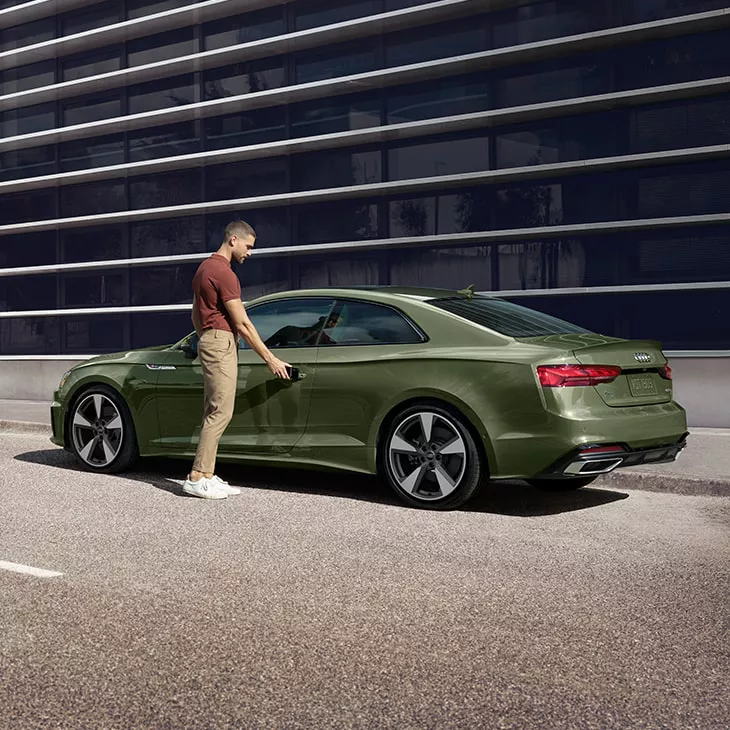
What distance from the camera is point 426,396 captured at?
7555 millimetres

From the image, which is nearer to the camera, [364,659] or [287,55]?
[364,659]

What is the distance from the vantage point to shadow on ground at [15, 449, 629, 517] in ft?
25.8

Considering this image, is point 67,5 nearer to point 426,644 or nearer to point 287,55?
point 287,55

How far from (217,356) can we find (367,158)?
392 inches

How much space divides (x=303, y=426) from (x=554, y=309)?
26.5 feet

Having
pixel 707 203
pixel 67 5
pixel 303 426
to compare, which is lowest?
pixel 303 426

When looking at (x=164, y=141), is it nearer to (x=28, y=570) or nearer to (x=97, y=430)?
(x=97, y=430)

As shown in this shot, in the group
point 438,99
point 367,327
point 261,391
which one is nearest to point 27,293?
point 438,99

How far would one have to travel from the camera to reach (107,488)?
856cm

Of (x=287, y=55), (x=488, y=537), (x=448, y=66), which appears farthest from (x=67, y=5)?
(x=488, y=537)

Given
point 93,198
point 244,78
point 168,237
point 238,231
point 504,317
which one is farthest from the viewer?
point 93,198

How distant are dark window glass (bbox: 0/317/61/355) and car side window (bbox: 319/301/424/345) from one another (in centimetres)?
1318

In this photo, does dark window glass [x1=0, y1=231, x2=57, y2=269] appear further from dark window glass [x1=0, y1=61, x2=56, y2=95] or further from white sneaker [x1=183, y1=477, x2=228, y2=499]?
white sneaker [x1=183, y1=477, x2=228, y2=499]

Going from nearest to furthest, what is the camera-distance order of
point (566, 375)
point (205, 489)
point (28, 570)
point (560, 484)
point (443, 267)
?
point (28, 570)
point (566, 375)
point (205, 489)
point (560, 484)
point (443, 267)
